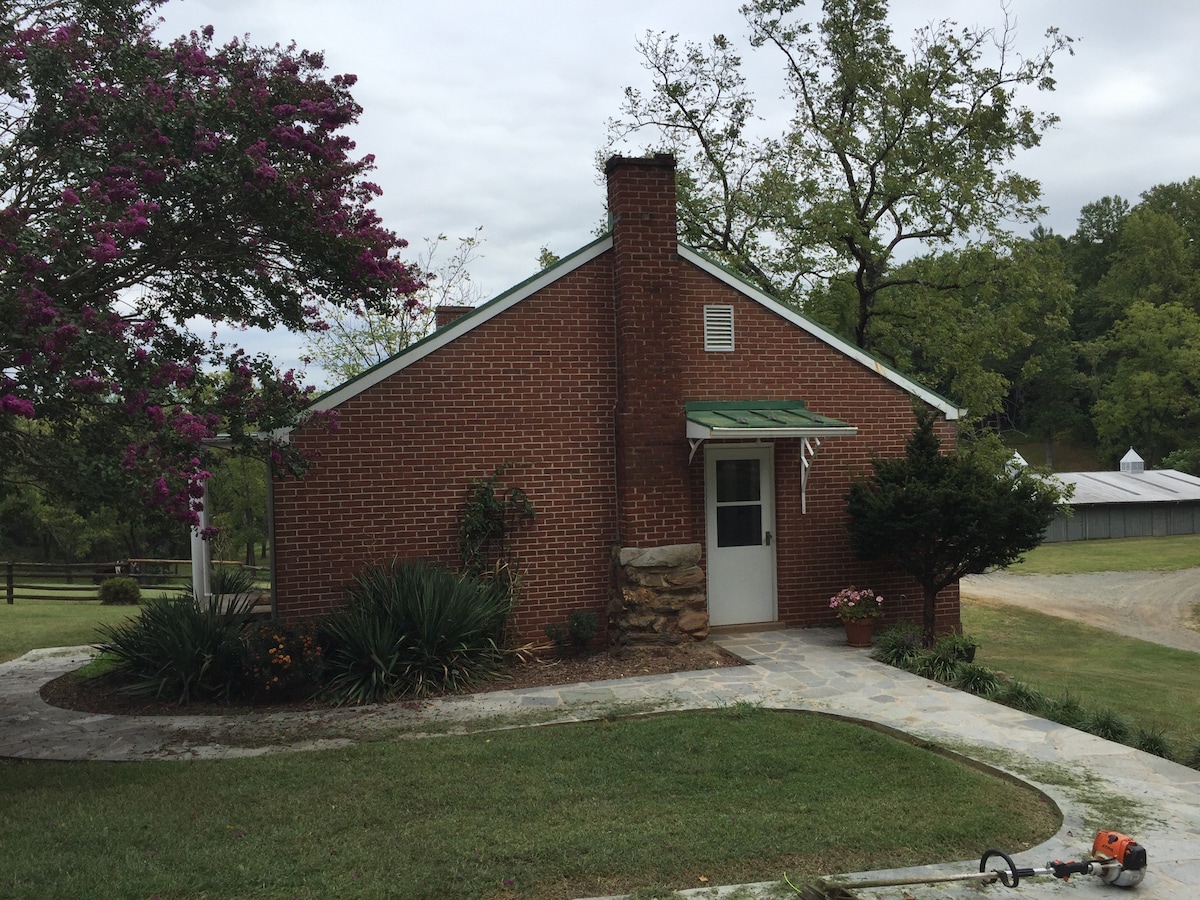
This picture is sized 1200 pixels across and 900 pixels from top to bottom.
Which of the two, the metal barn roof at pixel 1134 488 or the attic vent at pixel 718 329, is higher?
the attic vent at pixel 718 329

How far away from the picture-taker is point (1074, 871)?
4.47m

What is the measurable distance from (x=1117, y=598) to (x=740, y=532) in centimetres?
1411

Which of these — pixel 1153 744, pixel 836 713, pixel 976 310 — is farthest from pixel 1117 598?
pixel 836 713

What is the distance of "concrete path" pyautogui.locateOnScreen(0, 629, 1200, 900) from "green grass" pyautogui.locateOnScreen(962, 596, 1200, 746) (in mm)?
1663

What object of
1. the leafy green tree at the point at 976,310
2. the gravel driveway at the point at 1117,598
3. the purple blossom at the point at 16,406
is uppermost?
the leafy green tree at the point at 976,310

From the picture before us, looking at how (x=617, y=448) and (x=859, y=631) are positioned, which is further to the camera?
(x=617, y=448)

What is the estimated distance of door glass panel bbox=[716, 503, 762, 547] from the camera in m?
11.3

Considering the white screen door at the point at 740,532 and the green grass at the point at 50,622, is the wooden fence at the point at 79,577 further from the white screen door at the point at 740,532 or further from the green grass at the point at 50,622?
the white screen door at the point at 740,532

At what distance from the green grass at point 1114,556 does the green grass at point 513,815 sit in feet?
65.6

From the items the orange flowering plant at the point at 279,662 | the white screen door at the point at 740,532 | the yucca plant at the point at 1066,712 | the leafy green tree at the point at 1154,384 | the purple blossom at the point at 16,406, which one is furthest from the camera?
the leafy green tree at the point at 1154,384

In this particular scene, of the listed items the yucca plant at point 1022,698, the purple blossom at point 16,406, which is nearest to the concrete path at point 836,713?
the yucca plant at point 1022,698

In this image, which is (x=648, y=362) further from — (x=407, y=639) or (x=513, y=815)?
(x=513, y=815)

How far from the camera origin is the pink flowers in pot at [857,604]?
10.6 m

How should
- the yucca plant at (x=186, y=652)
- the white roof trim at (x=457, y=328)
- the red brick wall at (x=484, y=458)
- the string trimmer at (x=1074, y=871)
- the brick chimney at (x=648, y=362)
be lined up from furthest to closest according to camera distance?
the brick chimney at (x=648, y=362), the white roof trim at (x=457, y=328), the red brick wall at (x=484, y=458), the yucca plant at (x=186, y=652), the string trimmer at (x=1074, y=871)
